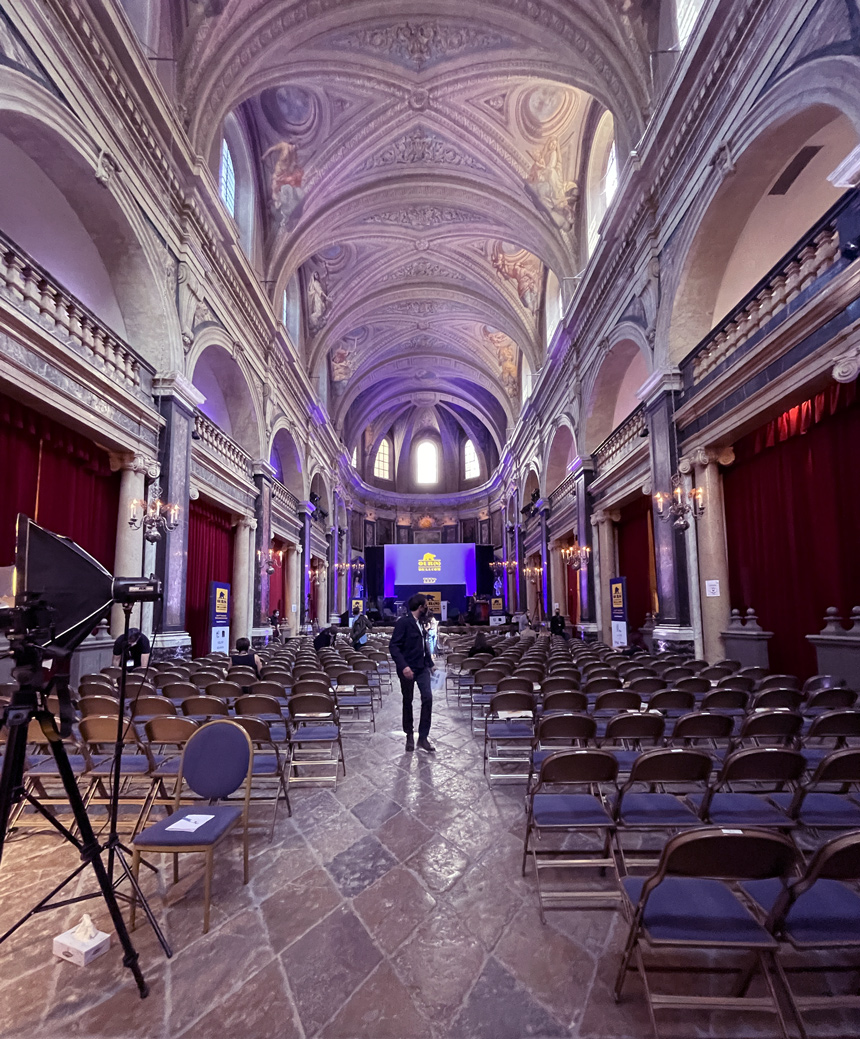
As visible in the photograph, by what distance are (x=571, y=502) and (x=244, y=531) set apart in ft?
31.0

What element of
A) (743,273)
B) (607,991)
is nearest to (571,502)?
(743,273)

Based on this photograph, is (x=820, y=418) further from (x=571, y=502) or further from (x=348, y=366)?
(x=348, y=366)

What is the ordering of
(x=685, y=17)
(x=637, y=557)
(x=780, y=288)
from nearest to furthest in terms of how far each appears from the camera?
(x=780, y=288)
(x=685, y=17)
(x=637, y=557)

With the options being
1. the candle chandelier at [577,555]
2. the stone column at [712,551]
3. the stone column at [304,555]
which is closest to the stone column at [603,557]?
the candle chandelier at [577,555]

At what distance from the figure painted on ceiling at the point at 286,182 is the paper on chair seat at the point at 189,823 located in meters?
15.9

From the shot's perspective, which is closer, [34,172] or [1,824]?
[1,824]

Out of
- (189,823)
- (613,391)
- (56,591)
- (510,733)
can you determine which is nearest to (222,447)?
(613,391)

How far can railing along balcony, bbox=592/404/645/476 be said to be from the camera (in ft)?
37.9

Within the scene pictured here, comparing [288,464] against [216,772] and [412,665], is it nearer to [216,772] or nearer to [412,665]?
[412,665]

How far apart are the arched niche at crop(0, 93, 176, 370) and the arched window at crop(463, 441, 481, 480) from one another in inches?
1088

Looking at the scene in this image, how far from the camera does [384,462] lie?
37.6m

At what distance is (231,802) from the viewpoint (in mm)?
4305

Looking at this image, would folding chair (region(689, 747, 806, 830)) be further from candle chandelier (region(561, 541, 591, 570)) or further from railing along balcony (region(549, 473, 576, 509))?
railing along balcony (region(549, 473, 576, 509))

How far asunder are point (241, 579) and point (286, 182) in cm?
1029
